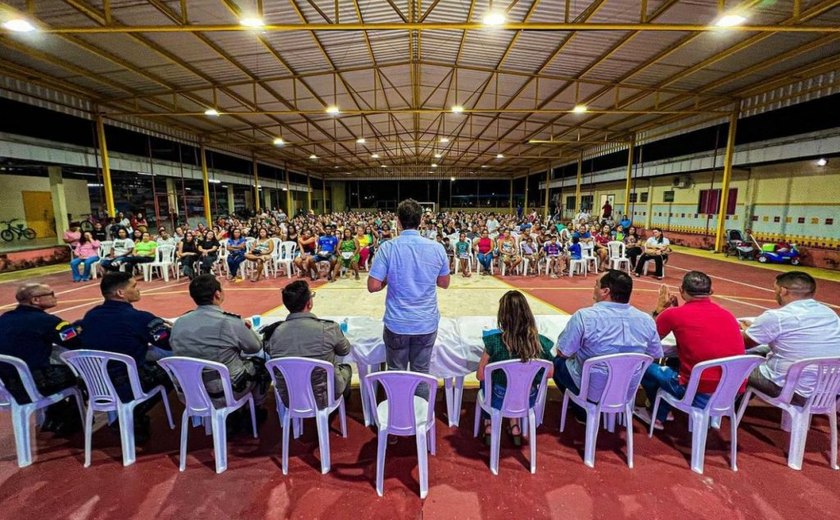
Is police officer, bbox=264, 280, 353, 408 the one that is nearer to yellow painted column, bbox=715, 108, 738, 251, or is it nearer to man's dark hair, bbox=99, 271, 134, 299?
man's dark hair, bbox=99, 271, 134, 299

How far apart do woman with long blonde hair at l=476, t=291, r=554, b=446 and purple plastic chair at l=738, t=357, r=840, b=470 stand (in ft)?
4.68

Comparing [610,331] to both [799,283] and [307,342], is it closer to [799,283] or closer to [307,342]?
[799,283]

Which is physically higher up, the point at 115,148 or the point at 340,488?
the point at 115,148

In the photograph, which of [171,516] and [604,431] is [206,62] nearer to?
[171,516]

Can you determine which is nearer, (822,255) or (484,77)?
(822,255)

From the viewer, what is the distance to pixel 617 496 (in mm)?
1969

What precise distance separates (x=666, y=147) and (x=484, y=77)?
30.7ft

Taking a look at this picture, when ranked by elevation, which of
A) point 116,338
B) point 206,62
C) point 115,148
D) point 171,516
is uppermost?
point 206,62

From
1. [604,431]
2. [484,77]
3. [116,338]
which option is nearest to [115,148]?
[484,77]

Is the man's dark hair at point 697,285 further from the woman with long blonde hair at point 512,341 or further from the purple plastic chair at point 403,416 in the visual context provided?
the purple plastic chair at point 403,416

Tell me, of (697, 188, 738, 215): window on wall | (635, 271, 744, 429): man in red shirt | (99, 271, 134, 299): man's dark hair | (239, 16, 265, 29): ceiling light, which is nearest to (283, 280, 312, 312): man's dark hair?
(99, 271, 134, 299): man's dark hair

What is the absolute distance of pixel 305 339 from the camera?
83.0 inches

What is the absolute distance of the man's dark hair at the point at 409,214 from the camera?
7.39 feet

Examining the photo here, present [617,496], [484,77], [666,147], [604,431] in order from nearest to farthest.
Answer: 1. [617,496]
2. [604,431]
3. [484,77]
4. [666,147]
